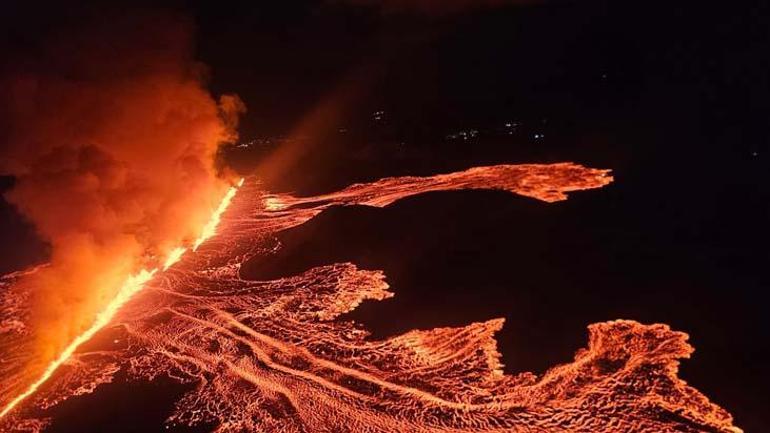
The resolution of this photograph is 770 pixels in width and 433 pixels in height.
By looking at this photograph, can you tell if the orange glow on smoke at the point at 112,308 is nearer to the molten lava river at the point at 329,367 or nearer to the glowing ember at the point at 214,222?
the glowing ember at the point at 214,222

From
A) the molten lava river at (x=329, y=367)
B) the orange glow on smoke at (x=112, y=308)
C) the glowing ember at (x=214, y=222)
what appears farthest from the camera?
the glowing ember at (x=214, y=222)

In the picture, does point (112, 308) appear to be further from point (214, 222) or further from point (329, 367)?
point (329, 367)

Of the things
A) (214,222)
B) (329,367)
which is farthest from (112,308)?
(329,367)

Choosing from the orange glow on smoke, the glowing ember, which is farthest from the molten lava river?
the glowing ember

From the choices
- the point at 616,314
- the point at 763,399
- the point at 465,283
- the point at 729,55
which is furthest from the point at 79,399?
the point at 729,55

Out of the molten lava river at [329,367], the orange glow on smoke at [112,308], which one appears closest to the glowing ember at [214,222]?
the orange glow on smoke at [112,308]
